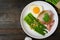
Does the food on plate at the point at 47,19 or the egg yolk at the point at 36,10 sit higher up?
the egg yolk at the point at 36,10

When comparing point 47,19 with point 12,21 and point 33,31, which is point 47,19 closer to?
point 33,31

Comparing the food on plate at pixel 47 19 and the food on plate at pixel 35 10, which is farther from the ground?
the food on plate at pixel 35 10

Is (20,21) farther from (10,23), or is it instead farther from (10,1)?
(10,1)

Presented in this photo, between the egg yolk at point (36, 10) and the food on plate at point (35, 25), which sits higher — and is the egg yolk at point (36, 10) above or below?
above

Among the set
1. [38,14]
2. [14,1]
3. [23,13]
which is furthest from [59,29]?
[14,1]
